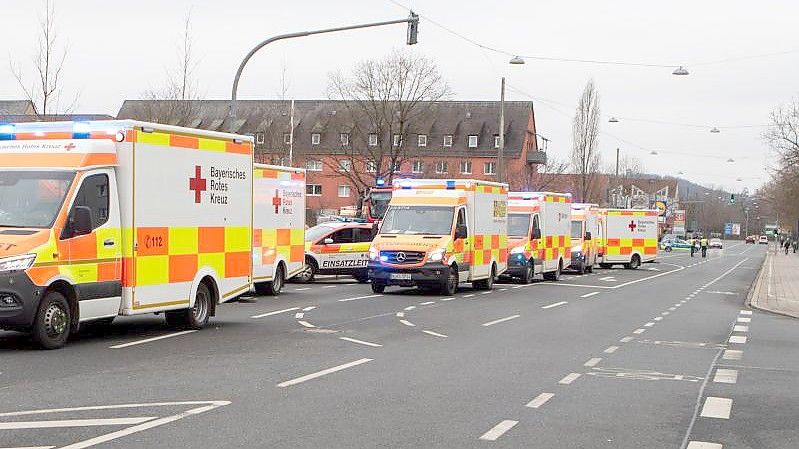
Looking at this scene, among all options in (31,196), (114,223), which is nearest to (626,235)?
(114,223)

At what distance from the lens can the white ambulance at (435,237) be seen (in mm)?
24453

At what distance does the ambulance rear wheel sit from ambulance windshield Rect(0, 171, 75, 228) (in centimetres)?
93

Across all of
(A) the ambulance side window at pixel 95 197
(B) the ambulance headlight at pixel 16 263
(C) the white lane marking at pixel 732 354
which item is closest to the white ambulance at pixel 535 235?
(C) the white lane marking at pixel 732 354

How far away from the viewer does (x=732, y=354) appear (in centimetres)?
1401

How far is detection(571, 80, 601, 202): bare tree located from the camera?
74.8m

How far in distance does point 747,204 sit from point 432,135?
11913cm

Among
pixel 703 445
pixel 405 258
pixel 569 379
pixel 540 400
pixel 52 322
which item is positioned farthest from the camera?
pixel 405 258

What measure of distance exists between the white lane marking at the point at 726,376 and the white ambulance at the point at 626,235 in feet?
125

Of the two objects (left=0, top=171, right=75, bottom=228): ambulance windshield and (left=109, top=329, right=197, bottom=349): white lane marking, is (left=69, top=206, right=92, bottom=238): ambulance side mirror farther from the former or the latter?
(left=109, top=329, right=197, bottom=349): white lane marking

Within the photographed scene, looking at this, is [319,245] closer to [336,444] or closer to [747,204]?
[336,444]

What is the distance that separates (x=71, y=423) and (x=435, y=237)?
57.8 feet

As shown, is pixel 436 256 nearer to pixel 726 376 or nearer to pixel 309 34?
pixel 309 34

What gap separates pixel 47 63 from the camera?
2556cm

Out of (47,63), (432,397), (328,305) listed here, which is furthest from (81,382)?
(47,63)
